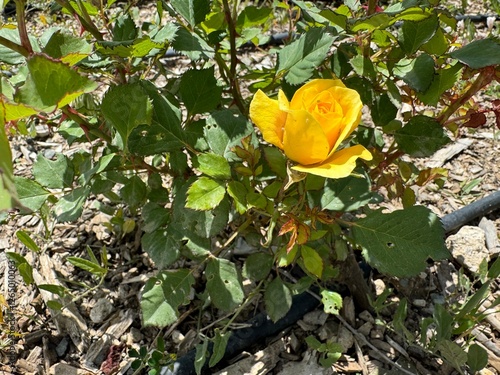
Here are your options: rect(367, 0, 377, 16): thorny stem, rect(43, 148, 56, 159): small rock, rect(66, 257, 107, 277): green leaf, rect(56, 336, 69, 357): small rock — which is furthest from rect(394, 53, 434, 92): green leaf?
rect(43, 148, 56, 159): small rock

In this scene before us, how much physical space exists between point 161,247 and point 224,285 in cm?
18

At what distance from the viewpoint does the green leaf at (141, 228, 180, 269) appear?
119cm

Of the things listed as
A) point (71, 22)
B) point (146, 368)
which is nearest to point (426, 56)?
point (146, 368)

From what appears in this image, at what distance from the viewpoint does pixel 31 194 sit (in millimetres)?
1151

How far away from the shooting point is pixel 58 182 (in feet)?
3.82

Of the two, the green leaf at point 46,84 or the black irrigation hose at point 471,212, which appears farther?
the black irrigation hose at point 471,212

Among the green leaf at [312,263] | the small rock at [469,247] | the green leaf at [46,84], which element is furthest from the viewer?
the small rock at [469,247]

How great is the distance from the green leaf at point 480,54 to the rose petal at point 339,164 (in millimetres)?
289

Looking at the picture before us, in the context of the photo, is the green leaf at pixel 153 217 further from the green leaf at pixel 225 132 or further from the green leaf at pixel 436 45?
the green leaf at pixel 436 45

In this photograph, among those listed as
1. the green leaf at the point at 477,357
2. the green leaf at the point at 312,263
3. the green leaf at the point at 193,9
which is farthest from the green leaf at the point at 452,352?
the green leaf at the point at 193,9

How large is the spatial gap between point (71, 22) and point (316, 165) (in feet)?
7.79

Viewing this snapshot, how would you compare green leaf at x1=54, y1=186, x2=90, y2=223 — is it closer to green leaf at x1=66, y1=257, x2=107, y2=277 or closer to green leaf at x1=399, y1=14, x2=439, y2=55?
green leaf at x1=66, y1=257, x2=107, y2=277

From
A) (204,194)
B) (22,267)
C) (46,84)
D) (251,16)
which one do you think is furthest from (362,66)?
(22,267)

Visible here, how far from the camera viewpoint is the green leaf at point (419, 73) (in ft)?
3.24
